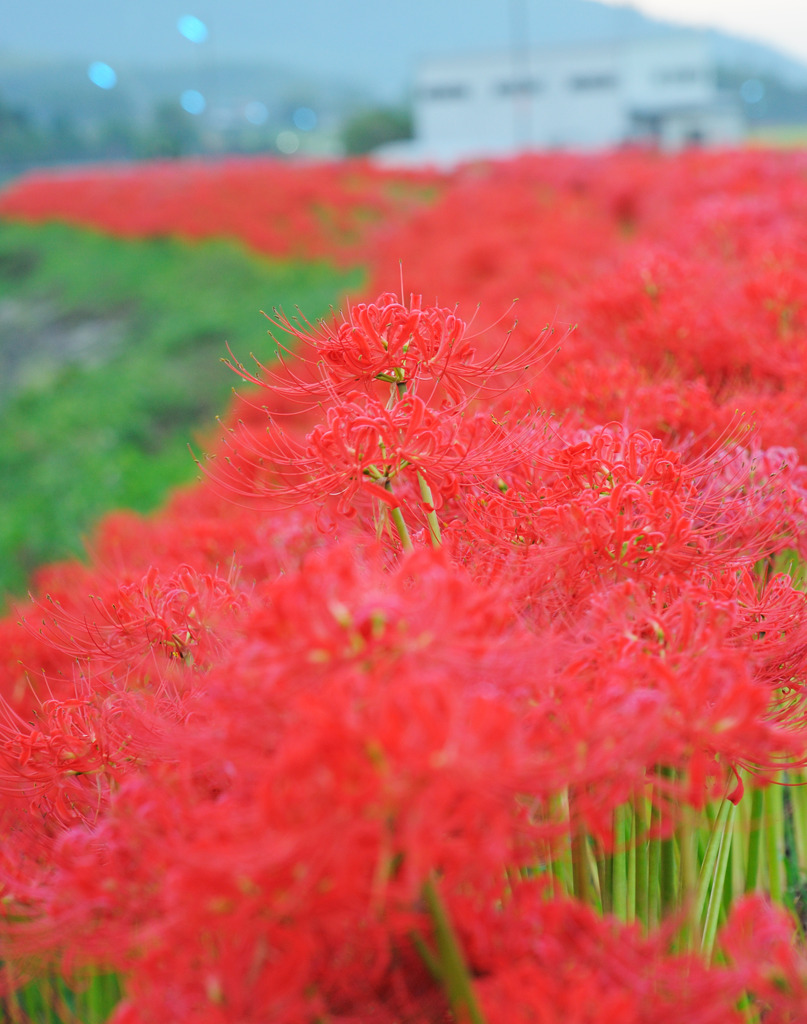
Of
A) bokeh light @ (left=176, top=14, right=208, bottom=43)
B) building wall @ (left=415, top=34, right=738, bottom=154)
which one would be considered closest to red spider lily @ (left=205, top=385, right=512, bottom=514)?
bokeh light @ (left=176, top=14, right=208, bottom=43)

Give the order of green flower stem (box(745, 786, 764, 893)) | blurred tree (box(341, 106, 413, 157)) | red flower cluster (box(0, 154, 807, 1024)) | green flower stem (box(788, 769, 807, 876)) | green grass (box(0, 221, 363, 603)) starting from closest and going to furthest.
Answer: red flower cluster (box(0, 154, 807, 1024)), green flower stem (box(745, 786, 764, 893)), green flower stem (box(788, 769, 807, 876)), green grass (box(0, 221, 363, 603)), blurred tree (box(341, 106, 413, 157))

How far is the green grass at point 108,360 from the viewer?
6855mm

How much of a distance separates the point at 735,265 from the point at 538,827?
3.37 metres

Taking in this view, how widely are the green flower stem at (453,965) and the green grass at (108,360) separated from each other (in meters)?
3.34

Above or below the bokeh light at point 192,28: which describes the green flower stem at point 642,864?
below

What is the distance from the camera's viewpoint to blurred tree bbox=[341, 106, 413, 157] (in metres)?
35.5

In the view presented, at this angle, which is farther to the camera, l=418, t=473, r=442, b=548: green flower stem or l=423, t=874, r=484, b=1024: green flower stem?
l=418, t=473, r=442, b=548: green flower stem

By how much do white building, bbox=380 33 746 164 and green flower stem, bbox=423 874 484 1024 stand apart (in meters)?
33.4

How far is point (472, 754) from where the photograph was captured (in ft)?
2.73

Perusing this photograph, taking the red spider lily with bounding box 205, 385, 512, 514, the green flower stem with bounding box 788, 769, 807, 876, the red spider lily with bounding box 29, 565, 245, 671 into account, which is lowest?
the green flower stem with bounding box 788, 769, 807, 876

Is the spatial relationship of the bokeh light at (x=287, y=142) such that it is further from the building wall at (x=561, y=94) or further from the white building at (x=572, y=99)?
the building wall at (x=561, y=94)

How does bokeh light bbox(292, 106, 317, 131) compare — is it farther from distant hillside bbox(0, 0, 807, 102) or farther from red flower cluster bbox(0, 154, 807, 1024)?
red flower cluster bbox(0, 154, 807, 1024)

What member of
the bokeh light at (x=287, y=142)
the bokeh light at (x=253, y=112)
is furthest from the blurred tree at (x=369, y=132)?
the bokeh light at (x=253, y=112)

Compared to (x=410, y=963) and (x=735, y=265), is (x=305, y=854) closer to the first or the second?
(x=410, y=963)
